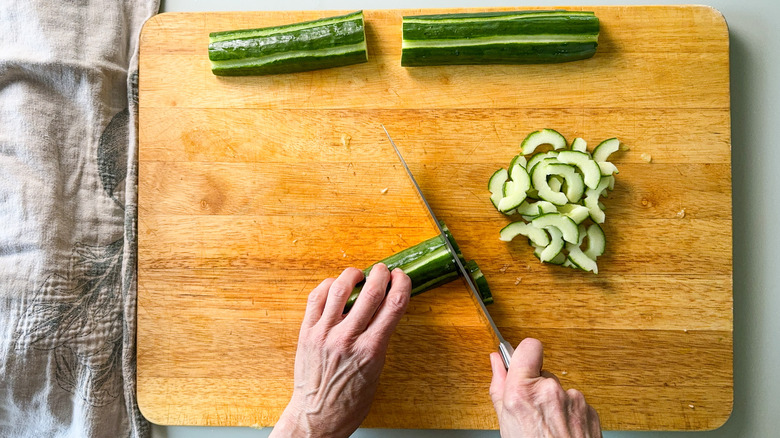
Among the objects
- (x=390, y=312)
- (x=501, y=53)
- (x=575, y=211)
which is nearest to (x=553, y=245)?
(x=575, y=211)

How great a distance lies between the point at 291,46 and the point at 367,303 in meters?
1.33

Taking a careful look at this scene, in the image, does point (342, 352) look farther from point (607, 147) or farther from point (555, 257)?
point (607, 147)

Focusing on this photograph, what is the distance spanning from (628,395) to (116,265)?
2.76m

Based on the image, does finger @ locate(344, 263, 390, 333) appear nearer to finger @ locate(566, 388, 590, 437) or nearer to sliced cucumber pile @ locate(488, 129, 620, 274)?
sliced cucumber pile @ locate(488, 129, 620, 274)

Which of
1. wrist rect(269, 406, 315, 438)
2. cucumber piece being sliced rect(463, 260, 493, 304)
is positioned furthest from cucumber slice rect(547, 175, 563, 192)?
wrist rect(269, 406, 315, 438)

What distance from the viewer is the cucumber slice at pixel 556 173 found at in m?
2.68

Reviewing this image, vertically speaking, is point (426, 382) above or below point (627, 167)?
below

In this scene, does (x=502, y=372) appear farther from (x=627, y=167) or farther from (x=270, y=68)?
(x=270, y=68)

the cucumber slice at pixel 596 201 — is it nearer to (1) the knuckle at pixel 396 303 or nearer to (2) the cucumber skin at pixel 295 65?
(1) the knuckle at pixel 396 303

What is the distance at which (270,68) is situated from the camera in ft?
9.14

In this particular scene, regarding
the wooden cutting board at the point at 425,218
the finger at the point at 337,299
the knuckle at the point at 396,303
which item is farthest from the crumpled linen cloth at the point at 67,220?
the knuckle at the point at 396,303

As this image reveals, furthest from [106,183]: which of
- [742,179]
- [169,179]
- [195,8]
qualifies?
[742,179]

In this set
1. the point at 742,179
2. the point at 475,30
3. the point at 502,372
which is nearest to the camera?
the point at 502,372

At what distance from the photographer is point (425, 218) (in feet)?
9.24
